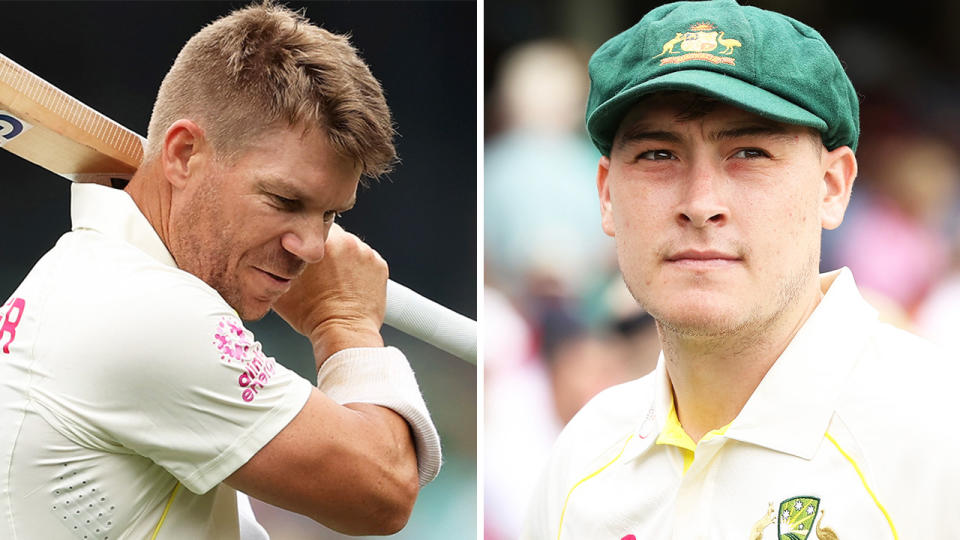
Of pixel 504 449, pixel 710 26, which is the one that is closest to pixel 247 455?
pixel 710 26

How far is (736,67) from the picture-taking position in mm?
1349

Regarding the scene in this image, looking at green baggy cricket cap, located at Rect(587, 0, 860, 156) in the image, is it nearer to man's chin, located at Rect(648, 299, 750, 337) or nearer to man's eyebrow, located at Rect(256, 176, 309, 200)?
man's chin, located at Rect(648, 299, 750, 337)

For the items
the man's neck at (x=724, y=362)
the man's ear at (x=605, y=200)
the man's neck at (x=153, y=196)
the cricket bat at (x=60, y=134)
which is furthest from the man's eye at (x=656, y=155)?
the cricket bat at (x=60, y=134)

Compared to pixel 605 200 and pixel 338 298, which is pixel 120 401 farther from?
pixel 605 200

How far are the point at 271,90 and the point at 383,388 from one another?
48cm

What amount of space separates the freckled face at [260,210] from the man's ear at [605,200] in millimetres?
384

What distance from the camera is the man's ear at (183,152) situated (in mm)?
1675

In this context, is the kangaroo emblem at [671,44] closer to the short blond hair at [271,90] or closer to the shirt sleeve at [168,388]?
the short blond hair at [271,90]

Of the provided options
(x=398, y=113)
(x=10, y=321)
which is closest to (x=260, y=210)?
(x=10, y=321)

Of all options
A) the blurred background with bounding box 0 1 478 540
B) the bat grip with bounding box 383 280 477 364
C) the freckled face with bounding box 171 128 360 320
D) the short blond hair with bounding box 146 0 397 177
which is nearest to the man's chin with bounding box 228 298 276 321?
the freckled face with bounding box 171 128 360 320

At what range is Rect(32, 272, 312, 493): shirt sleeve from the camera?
1503 mm

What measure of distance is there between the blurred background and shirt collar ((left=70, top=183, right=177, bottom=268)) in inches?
76.9

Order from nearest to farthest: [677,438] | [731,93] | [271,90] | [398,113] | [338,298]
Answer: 1. [731,93]
2. [677,438]
3. [271,90]
4. [338,298]
5. [398,113]

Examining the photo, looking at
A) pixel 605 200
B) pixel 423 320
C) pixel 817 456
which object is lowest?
pixel 817 456
